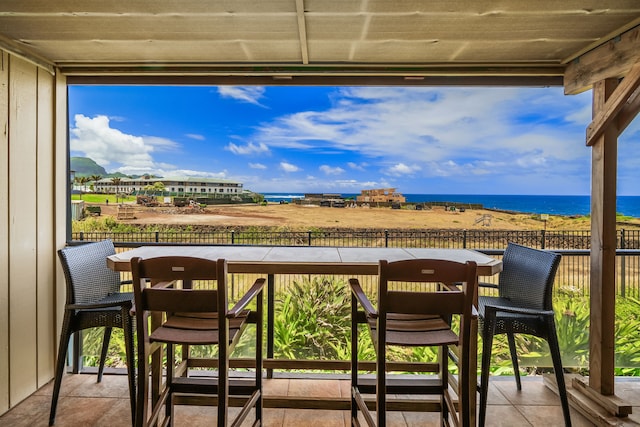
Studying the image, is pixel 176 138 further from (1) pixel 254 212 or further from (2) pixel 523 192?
(2) pixel 523 192

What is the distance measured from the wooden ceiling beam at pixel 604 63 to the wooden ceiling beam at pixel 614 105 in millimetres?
74

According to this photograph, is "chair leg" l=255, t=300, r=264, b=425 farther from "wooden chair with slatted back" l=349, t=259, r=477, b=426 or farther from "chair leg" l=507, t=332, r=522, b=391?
"chair leg" l=507, t=332, r=522, b=391

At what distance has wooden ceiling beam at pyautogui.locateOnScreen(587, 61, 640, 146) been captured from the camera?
192 centimetres

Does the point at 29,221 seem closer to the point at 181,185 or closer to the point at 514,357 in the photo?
the point at 181,185

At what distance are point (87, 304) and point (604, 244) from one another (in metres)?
3.25

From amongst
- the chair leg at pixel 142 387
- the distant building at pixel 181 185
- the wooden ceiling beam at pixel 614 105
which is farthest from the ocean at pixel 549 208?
the chair leg at pixel 142 387

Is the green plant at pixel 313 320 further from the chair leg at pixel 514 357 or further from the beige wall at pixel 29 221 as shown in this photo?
the beige wall at pixel 29 221

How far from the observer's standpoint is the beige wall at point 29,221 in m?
2.12

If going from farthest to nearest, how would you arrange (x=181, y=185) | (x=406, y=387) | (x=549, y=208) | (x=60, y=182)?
1. (x=549, y=208)
2. (x=181, y=185)
3. (x=60, y=182)
4. (x=406, y=387)

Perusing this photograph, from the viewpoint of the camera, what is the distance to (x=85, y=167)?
3.26 m

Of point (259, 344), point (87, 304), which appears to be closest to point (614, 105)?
point (259, 344)

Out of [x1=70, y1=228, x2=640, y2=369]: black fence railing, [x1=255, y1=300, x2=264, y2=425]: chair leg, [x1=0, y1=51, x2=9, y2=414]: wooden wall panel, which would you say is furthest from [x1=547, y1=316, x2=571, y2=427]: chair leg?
[x1=0, y1=51, x2=9, y2=414]: wooden wall panel

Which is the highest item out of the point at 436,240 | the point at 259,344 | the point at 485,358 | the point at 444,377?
the point at 436,240

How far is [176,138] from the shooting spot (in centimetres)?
759
